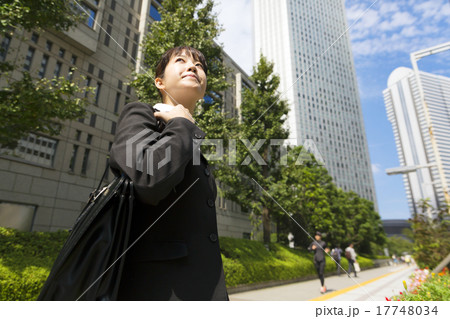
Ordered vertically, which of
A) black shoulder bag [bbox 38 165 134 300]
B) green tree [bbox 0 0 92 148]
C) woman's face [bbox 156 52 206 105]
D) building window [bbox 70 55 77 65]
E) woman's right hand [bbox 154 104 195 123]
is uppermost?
building window [bbox 70 55 77 65]

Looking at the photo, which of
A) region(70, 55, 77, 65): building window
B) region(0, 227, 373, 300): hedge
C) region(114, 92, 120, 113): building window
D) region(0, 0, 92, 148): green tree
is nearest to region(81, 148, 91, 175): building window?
region(114, 92, 120, 113): building window

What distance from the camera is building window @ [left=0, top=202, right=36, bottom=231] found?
44.0ft

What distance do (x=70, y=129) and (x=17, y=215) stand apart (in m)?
5.88

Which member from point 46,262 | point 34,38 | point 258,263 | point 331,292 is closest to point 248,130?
point 258,263

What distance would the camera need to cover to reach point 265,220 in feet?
49.7

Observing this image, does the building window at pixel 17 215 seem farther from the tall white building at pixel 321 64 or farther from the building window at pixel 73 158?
the tall white building at pixel 321 64

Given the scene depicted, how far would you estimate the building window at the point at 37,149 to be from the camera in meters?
14.7

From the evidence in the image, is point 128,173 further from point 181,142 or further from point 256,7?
point 256,7

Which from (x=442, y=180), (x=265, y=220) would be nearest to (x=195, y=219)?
(x=442, y=180)

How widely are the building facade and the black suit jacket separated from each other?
40.3 feet

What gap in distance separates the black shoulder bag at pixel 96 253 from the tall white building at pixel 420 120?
5.04 metres

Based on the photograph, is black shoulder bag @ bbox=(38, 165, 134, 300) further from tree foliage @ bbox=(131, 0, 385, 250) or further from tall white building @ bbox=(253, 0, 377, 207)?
tall white building @ bbox=(253, 0, 377, 207)

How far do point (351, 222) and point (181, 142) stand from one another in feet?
111

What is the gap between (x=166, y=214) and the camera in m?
1.00
